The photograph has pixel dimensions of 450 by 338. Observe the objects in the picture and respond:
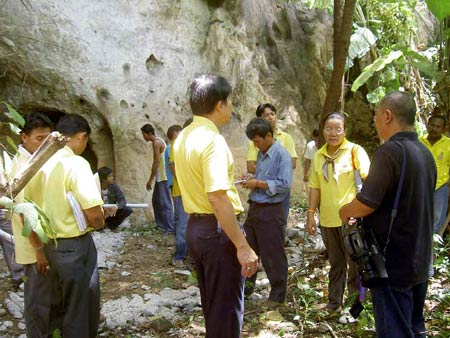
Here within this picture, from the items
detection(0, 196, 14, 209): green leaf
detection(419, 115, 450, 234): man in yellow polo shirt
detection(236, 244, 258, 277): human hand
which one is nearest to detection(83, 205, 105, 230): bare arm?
detection(236, 244, 258, 277): human hand

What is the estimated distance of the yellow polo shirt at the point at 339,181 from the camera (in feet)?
13.8

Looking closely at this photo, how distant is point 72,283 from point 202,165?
1.36 m

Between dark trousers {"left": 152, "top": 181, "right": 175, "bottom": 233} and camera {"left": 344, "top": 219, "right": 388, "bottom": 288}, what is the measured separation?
5.59 metres

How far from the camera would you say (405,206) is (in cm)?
279

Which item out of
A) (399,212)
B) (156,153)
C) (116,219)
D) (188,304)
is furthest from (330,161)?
(116,219)

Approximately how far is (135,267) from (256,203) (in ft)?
8.80

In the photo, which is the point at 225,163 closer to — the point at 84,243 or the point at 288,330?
the point at 84,243

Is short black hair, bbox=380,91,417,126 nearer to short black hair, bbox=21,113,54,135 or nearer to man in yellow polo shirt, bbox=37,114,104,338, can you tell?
man in yellow polo shirt, bbox=37,114,104,338

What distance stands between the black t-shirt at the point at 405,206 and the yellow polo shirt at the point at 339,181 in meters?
1.29

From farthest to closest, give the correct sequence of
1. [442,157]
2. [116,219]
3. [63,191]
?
1. [116,219]
2. [442,157]
3. [63,191]

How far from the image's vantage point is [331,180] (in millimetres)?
4359

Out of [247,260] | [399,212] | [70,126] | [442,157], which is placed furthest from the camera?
[442,157]

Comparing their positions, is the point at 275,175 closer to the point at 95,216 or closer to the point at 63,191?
the point at 95,216

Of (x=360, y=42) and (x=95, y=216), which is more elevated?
(x=360, y=42)
